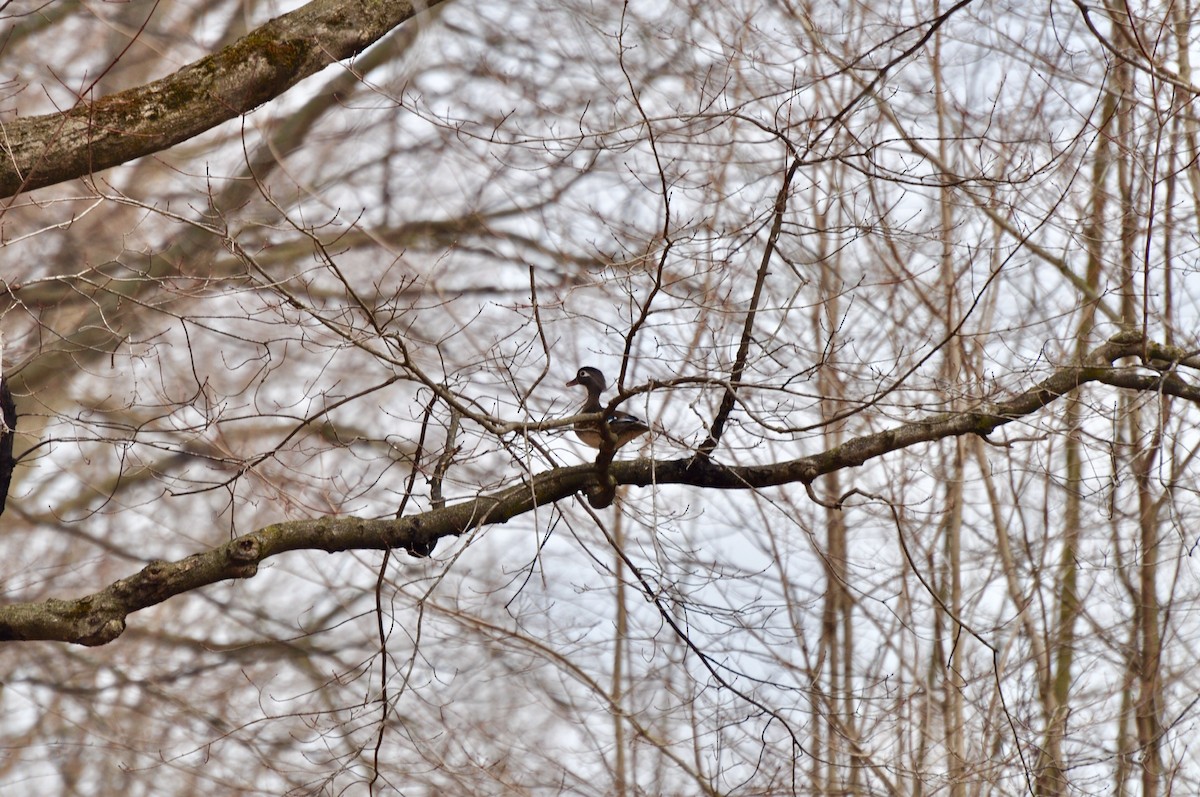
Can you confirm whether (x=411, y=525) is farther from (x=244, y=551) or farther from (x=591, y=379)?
(x=591, y=379)

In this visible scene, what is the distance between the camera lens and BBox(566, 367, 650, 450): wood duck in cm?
301

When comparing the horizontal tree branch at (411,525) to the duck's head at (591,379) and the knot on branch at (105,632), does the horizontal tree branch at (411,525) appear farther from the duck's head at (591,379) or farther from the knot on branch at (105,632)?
the duck's head at (591,379)

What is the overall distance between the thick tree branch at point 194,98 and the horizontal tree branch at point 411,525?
1407 mm

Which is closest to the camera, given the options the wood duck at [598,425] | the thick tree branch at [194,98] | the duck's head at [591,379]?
the wood duck at [598,425]

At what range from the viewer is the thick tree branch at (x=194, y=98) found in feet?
12.6

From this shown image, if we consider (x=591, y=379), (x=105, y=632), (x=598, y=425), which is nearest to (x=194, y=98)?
(x=591, y=379)

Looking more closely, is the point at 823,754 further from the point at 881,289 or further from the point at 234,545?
the point at 234,545

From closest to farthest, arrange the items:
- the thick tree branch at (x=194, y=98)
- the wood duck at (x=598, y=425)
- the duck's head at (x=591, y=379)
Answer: the wood duck at (x=598, y=425) < the duck's head at (x=591, y=379) < the thick tree branch at (x=194, y=98)

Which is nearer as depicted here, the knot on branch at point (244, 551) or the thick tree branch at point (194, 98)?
the knot on branch at point (244, 551)

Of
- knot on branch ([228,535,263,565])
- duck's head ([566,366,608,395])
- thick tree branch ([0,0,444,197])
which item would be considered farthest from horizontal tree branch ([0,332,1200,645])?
thick tree branch ([0,0,444,197])

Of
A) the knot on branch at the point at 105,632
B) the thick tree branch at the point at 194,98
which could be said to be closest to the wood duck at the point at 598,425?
the knot on branch at the point at 105,632

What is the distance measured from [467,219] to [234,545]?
6097 mm

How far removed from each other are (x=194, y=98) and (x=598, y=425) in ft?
7.20

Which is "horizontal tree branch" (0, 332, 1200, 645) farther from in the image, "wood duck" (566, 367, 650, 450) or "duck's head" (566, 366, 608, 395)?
"duck's head" (566, 366, 608, 395)
